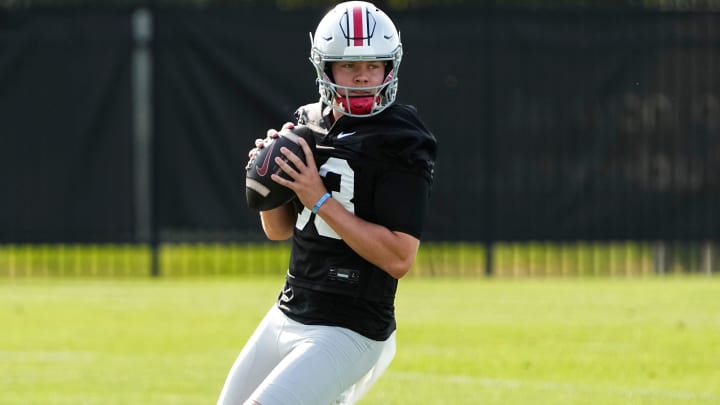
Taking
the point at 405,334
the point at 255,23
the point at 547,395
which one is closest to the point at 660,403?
the point at 547,395

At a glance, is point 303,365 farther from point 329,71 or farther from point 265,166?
point 329,71

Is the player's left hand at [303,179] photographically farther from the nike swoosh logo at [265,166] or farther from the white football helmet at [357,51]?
the white football helmet at [357,51]

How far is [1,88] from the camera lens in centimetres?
1452

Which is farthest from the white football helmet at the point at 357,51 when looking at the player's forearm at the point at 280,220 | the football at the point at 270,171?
the player's forearm at the point at 280,220

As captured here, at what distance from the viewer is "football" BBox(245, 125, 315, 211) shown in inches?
203

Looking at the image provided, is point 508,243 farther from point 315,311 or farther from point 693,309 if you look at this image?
point 315,311

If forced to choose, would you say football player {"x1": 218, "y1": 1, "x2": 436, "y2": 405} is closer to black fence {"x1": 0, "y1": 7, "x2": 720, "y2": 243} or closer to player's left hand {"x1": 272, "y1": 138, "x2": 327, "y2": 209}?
player's left hand {"x1": 272, "y1": 138, "x2": 327, "y2": 209}

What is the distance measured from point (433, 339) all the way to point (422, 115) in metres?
4.39

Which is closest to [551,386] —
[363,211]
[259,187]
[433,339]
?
[433,339]

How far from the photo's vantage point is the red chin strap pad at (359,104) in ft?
16.8

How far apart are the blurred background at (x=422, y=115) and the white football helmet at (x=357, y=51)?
9388 millimetres

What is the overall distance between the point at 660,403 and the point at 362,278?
3.51m

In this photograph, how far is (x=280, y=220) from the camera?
18.0 ft

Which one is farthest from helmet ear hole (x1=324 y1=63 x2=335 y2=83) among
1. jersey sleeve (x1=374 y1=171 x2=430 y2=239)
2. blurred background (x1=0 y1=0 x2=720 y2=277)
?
blurred background (x1=0 y1=0 x2=720 y2=277)
